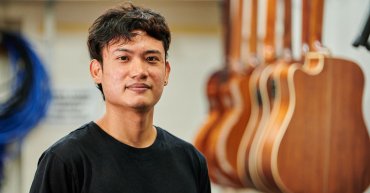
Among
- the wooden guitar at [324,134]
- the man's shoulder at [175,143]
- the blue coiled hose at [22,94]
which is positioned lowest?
the blue coiled hose at [22,94]

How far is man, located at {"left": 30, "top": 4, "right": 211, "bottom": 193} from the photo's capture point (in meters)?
1.26

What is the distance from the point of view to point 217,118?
3.05 meters

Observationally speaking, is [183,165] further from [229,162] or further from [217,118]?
[217,118]

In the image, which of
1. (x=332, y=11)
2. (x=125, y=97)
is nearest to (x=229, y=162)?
(x=332, y=11)

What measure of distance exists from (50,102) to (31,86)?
14 cm

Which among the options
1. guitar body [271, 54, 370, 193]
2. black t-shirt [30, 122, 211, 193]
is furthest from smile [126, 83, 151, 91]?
guitar body [271, 54, 370, 193]

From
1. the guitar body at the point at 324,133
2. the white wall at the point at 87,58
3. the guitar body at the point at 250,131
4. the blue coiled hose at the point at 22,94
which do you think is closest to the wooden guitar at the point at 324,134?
the guitar body at the point at 324,133

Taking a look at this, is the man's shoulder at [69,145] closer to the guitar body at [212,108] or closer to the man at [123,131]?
the man at [123,131]

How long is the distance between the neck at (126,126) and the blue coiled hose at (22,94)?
2.46m

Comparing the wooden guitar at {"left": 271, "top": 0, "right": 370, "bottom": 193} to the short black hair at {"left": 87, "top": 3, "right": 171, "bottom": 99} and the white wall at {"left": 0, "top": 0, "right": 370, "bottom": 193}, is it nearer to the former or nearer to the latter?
the short black hair at {"left": 87, "top": 3, "right": 171, "bottom": 99}

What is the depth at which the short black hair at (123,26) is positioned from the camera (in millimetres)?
1322

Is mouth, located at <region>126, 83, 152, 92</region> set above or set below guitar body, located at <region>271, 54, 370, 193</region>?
above

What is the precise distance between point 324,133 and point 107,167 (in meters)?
1.00

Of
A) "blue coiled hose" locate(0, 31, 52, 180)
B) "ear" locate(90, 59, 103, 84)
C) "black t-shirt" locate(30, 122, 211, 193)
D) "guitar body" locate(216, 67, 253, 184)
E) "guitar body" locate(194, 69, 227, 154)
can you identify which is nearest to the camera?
"black t-shirt" locate(30, 122, 211, 193)
